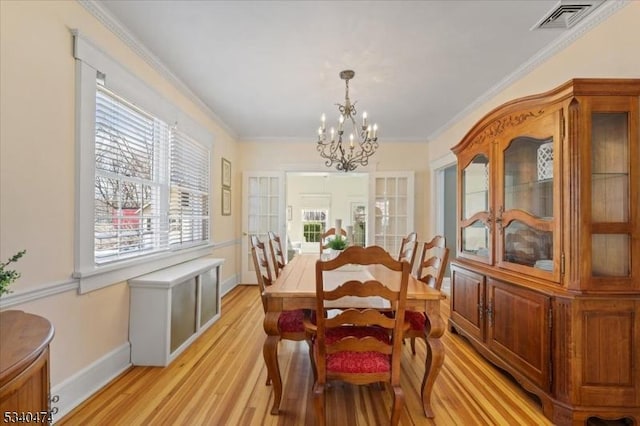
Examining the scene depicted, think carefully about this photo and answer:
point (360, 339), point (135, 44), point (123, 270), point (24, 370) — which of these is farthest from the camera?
point (135, 44)

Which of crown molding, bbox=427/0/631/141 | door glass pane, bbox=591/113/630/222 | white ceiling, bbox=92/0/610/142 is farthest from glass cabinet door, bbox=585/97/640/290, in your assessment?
white ceiling, bbox=92/0/610/142

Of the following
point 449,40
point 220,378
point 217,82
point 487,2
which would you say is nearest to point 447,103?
point 449,40

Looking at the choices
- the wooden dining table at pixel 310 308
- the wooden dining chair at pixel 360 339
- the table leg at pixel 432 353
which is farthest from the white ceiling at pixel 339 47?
the table leg at pixel 432 353

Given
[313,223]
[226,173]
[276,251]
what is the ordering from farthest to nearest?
[313,223] < [226,173] < [276,251]

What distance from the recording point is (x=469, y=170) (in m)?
3.10

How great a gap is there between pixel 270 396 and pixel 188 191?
8.16ft

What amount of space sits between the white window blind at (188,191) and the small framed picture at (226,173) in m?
0.59

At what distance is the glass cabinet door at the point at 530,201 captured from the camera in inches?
79.0

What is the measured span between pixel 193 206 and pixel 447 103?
11.2ft

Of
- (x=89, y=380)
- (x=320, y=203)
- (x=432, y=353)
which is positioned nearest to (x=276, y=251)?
(x=89, y=380)

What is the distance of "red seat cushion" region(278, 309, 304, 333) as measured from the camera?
2152 millimetres

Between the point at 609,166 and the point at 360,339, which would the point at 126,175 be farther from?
the point at 609,166

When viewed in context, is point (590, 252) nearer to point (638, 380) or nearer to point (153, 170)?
point (638, 380)

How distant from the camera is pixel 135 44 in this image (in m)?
2.54
